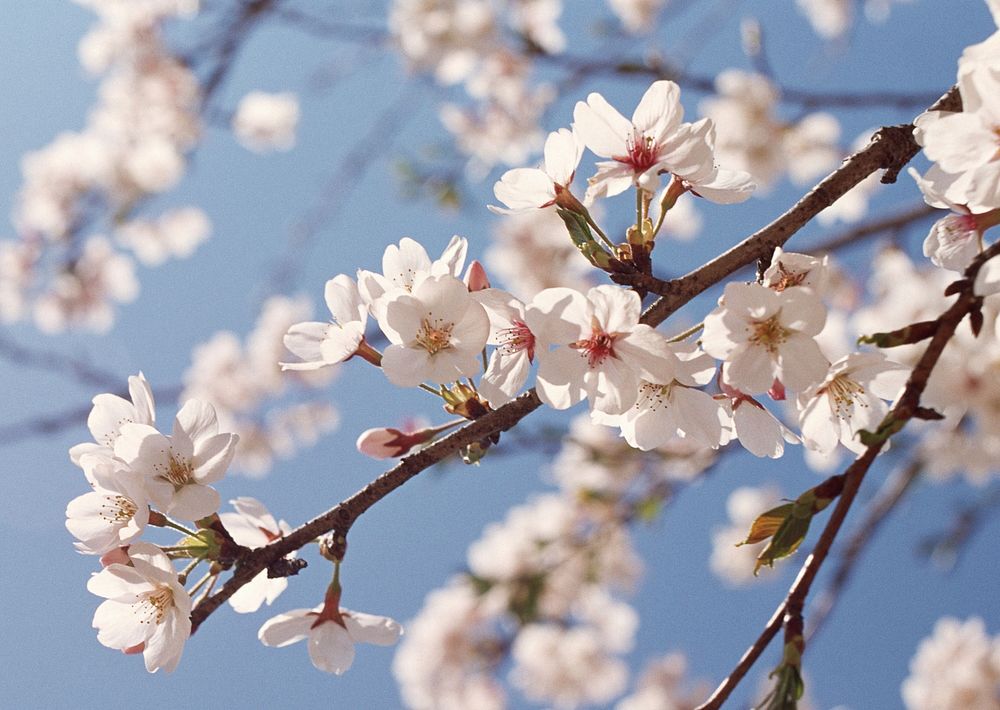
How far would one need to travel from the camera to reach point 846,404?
1.02 m

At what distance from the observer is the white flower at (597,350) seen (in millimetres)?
884

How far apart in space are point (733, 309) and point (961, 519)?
9.46 ft

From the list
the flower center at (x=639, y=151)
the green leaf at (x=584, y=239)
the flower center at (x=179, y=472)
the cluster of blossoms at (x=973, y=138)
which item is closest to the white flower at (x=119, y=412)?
the flower center at (x=179, y=472)

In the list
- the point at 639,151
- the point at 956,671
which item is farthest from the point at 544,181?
the point at 956,671

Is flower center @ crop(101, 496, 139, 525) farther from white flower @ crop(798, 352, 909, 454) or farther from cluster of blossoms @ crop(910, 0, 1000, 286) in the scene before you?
cluster of blossoms @ crop(910, 0, 1000, 286)

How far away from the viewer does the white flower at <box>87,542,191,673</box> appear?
0.92 metres

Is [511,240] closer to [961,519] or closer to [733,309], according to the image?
[961,519]

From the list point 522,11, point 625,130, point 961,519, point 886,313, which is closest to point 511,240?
point 522,11

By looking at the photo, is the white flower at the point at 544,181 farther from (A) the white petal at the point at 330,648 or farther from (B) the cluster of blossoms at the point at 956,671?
(B) the cluster of blossoms at the point at 956,671

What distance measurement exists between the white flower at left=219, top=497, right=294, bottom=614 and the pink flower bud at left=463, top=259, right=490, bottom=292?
16.2 inches

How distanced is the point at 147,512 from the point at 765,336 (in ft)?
2.29

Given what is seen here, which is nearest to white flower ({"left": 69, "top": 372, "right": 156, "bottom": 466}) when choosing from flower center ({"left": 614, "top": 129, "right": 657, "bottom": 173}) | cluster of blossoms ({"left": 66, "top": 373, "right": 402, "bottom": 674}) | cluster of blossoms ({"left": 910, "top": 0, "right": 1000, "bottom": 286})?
cluster of blossoms ({"left": 66, "top": 373, "right": 402, "bottom": 674})

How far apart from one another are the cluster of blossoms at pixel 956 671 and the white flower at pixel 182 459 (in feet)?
13.4

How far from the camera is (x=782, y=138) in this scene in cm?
460
